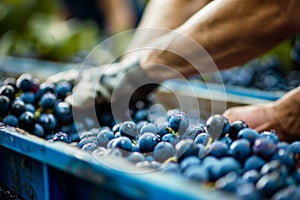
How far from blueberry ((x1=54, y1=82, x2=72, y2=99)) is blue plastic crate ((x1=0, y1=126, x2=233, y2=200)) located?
0.33 metres

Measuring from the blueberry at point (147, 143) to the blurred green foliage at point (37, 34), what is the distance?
88.7 inches

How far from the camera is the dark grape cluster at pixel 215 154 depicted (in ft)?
2.40

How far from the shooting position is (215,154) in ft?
2.85

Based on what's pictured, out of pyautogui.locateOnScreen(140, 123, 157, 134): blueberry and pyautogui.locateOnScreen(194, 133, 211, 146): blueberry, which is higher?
pyautogui.locateOnScreen(194, 133, 211, 146): blueberry

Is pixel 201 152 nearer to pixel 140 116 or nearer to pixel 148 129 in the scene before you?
pixel 148 129

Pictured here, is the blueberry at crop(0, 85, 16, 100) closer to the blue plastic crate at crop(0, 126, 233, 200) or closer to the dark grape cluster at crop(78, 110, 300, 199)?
the blue plastic crate at crop(0, 126, 233, 200)

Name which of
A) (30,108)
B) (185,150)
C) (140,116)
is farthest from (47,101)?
(185,150)

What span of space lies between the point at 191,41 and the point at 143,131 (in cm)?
→ 40

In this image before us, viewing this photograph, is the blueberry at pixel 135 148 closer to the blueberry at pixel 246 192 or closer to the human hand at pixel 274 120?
the blueberry at pixel 246 192

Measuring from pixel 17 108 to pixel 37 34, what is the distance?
209 centimetres

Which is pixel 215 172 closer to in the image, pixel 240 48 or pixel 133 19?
pixel 240 48

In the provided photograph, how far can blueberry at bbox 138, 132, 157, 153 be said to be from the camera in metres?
0.93

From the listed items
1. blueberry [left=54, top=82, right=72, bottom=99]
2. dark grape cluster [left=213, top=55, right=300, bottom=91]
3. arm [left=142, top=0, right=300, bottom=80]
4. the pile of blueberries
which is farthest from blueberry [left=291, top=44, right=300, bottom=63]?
Result: the pile of blueberries

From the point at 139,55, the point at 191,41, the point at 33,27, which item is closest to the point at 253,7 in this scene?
the point at 191,41
